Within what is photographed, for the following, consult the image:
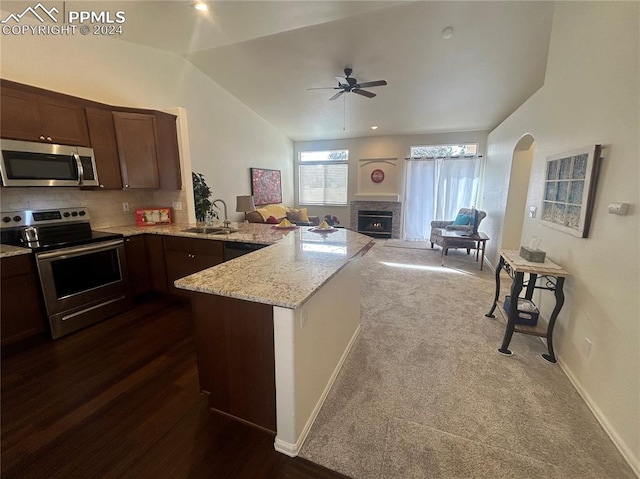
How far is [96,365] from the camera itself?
2068mm

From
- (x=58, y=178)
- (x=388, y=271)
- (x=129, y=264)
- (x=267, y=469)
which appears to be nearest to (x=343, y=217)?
(x=388, y=271)

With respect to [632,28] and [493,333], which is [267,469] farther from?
[632,28]

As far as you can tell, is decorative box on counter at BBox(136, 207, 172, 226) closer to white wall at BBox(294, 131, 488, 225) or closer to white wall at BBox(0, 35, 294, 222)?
white wall at BBox(0, 35, 294, 222)

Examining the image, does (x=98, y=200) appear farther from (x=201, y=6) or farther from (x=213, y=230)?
(x=201, y=6)

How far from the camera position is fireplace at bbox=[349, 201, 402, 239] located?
7109 millimetres

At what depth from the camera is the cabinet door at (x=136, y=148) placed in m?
2.98

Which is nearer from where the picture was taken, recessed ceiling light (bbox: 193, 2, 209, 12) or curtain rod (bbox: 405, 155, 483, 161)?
recessed ceiling light (bbox: 193, 2, 209, 12)

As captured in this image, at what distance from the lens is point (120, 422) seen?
158cm

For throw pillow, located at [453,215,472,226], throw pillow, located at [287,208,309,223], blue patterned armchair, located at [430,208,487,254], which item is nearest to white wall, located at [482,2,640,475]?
blue patterned armchair, located at [430,208,487,254]

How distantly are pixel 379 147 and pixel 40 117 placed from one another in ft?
20.8

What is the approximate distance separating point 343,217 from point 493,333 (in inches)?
214

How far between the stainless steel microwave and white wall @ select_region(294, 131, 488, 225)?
5705 millimetres

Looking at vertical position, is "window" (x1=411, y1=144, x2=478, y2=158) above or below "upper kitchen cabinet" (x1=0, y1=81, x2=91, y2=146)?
above

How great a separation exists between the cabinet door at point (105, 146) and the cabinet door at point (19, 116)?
418 mm
